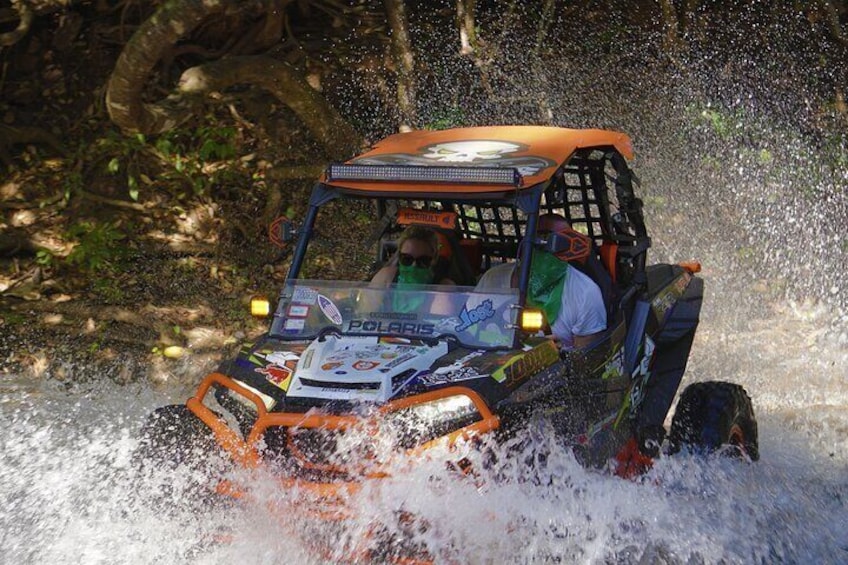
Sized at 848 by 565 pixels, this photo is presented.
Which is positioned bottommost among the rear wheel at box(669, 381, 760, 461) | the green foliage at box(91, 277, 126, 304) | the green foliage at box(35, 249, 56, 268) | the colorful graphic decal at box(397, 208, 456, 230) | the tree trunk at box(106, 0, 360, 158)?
the green foliage at box(91, 277, 126, 304)

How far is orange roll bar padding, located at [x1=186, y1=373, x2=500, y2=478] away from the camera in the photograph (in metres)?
4.20

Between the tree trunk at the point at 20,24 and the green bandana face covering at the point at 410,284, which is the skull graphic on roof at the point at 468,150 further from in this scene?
the tree trunk at the point at 20,24

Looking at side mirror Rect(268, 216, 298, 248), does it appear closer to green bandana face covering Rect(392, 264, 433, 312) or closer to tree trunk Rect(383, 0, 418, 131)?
green bandana face covering Rect(392, 264, 433, 312)

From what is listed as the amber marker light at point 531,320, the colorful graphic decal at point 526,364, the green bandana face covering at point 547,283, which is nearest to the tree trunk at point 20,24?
the green bandana face covering at point 547,283

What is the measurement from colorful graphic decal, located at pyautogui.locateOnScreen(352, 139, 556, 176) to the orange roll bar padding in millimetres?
1259

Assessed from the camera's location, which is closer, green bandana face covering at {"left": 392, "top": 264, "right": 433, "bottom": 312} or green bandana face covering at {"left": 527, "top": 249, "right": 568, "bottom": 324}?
green bandana face covering at {"left": 392, "top": 264, "right": 433, "bottom": 312}

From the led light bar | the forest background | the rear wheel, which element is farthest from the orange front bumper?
the forest background

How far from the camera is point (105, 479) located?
4.86 meters

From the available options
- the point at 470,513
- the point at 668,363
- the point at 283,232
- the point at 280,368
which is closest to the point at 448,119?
the point at 668,363

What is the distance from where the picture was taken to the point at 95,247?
368 inches

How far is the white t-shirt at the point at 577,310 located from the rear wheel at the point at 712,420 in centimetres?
83

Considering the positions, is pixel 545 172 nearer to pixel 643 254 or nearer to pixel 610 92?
pixel 643 254

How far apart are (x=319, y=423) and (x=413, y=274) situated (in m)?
1.49

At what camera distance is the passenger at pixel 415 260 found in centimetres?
555
